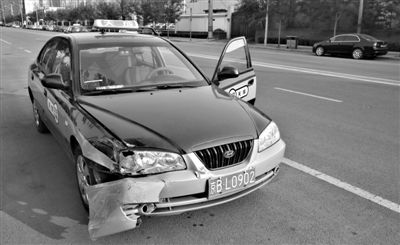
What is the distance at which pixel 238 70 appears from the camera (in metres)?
5.59

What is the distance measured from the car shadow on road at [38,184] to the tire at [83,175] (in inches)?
6.1

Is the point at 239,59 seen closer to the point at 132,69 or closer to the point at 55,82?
the point at 132,69

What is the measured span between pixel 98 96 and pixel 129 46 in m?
0.97

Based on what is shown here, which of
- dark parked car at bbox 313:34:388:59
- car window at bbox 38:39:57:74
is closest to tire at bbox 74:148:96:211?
car window at bbox 38:39:57:74

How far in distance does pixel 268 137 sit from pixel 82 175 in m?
1.65

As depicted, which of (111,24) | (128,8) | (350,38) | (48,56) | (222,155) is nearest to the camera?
(222,155)

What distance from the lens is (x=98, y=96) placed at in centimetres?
362

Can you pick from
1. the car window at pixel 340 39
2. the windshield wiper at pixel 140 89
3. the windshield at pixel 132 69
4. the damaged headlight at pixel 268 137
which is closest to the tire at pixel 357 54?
the car window at pixel 340 39

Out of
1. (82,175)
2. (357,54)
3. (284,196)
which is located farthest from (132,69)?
(357,54)

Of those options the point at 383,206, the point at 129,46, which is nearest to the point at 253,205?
the point at 383,206

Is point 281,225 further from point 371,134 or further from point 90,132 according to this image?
point 371,134

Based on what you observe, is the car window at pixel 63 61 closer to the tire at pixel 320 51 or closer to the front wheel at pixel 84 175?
the front wheel at pixel 84 175

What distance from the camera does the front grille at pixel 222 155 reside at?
2.81 metres

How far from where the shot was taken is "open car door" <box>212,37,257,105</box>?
16.8ft
